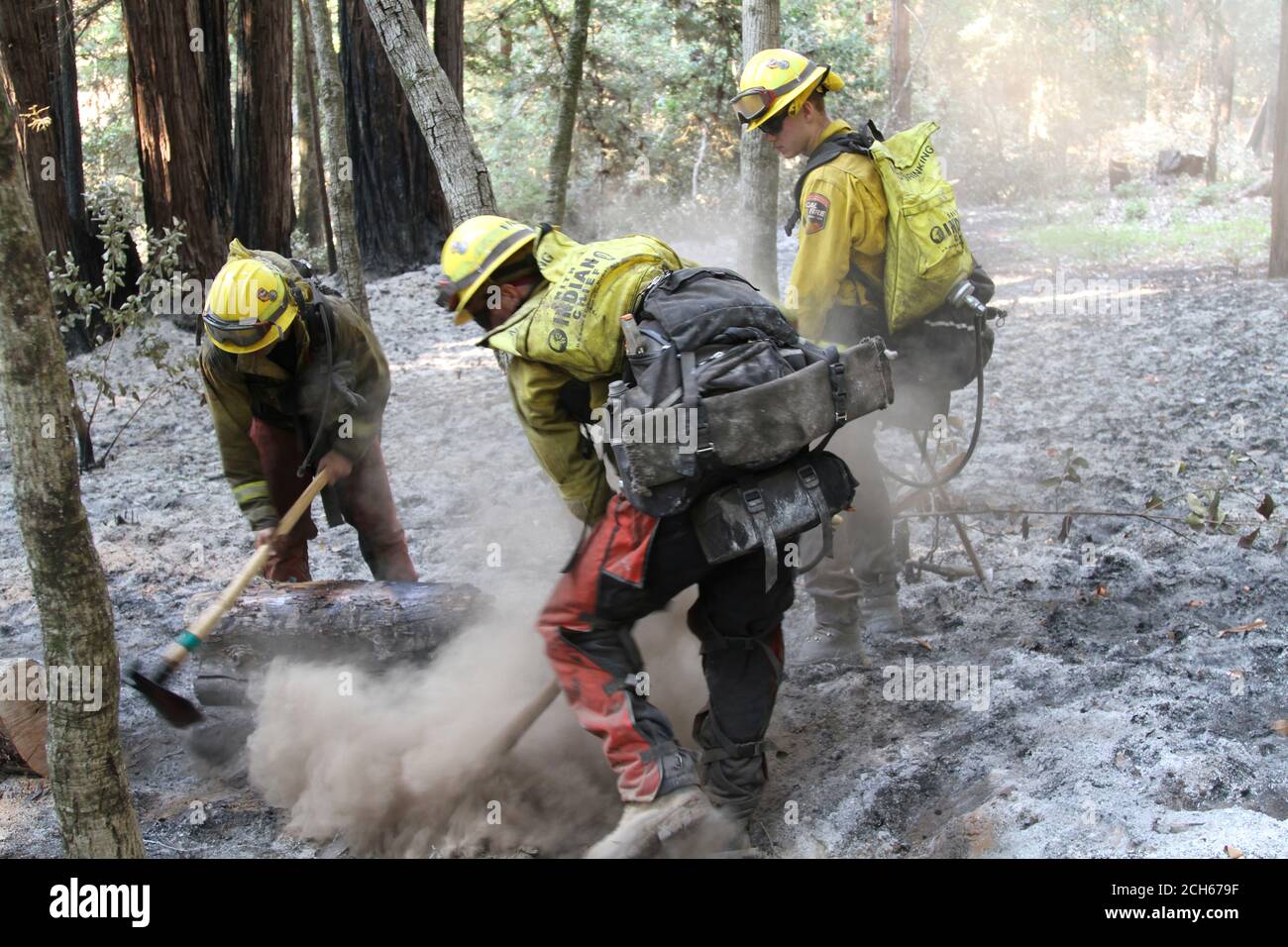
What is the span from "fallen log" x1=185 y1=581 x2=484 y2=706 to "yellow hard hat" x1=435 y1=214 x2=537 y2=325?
1.47 meters

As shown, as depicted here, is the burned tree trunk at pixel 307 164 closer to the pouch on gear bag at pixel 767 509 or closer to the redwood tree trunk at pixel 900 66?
the redwood tree trunk at pixel 900 66

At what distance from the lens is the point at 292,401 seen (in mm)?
4777

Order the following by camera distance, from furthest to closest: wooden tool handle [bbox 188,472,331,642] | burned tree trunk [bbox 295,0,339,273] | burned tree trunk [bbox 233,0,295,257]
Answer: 1. burned tree trunk [bbox 295,0,339,273]
2. burned tree trunk [bbox 233,0,295,257]
3. wooden tool handle [bbox 188,472,331,642]

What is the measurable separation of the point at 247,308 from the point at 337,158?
3850 millimetres

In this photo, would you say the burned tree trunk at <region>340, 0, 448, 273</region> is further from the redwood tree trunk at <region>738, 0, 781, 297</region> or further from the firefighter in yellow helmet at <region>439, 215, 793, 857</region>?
the firefighter in yellow helmet at <region>439, 215, 793, 857</region>

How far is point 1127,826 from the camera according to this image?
3105 mm

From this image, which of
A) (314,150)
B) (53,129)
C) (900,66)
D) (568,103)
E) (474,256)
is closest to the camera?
(474,256)

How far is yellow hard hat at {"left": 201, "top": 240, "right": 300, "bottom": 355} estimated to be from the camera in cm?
422

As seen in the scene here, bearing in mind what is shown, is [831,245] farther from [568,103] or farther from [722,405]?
[568,103]

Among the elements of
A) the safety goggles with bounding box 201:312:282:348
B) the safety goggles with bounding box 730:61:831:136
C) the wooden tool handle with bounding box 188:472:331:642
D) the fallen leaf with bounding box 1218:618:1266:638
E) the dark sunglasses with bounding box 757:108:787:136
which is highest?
the safety goggles with bounding box 730:61:831:136

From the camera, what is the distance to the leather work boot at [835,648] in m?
4.71

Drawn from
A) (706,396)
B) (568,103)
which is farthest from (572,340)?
(568,103)

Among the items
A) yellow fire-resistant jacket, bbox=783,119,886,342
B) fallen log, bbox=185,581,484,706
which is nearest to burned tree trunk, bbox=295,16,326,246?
fallen log, bbox=185,581,484,706

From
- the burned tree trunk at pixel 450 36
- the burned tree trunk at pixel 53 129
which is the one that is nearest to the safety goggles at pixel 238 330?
the burned tree trunk at pixel 53 129
